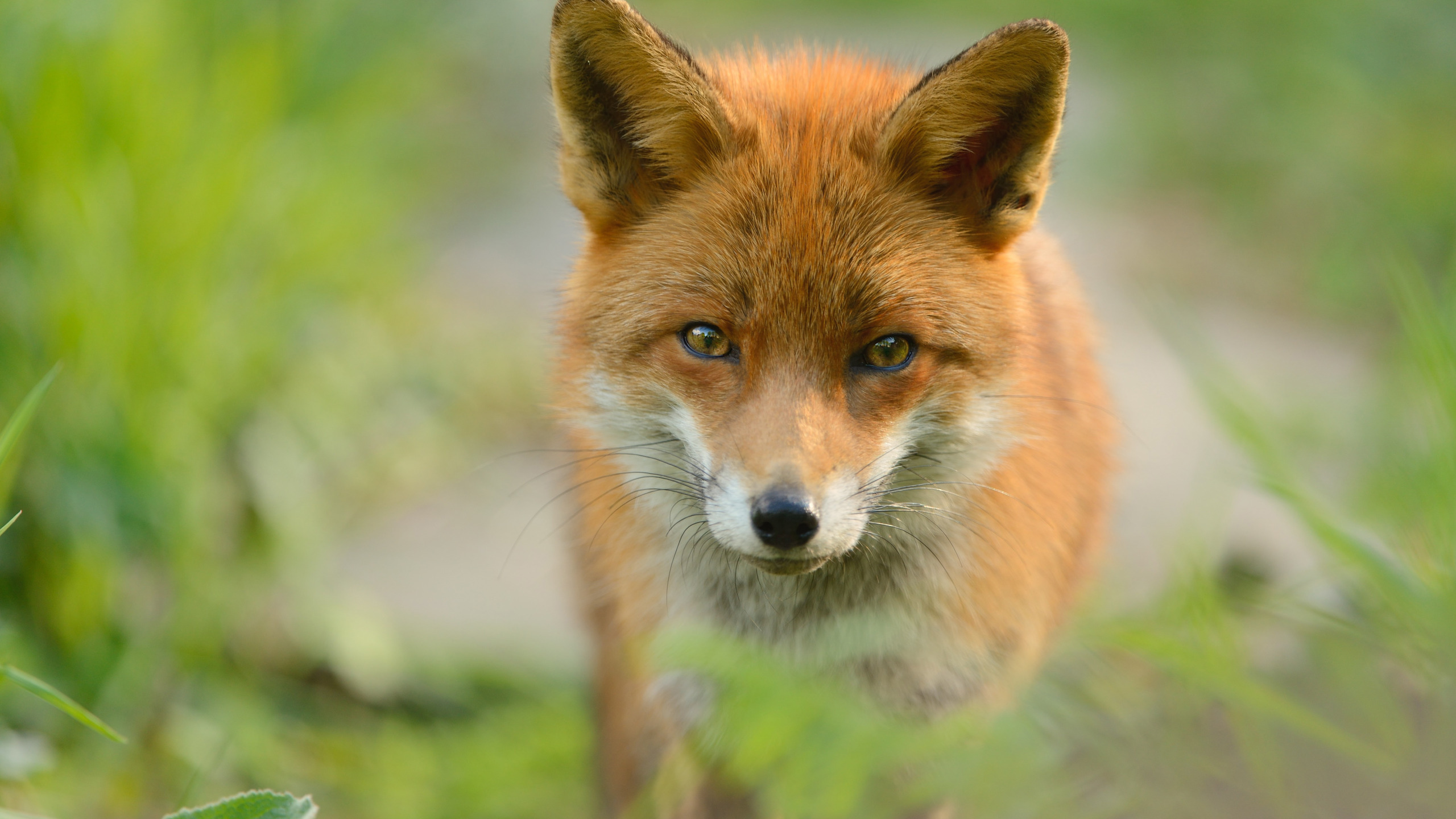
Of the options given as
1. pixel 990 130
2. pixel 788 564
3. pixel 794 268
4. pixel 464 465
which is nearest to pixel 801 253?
pixel 794 268

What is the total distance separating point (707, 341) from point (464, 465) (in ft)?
9.84

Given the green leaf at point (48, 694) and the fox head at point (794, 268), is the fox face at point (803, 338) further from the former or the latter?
the green leaf at point (48, 694)

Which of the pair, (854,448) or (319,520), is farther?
(319,520)

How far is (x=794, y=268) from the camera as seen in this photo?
2303 millimetres

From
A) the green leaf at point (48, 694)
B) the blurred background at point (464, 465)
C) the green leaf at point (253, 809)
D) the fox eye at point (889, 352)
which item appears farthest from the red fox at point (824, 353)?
the green leaf at point (48, 694)

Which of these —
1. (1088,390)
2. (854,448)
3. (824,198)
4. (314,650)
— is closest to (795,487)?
(854,448)

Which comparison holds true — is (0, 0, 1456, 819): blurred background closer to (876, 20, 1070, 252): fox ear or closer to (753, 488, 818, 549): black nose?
(753, 488, 818, 549): black nose

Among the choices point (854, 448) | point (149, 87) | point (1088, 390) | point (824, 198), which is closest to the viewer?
point (854, 448)

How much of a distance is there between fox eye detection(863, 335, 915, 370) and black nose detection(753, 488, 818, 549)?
435 millimetres

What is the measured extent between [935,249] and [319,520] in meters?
2.72

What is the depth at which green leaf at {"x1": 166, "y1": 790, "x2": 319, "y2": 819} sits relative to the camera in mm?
1856

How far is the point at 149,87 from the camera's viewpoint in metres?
3.85

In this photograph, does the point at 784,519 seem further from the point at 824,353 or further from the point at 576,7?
the point at 576,7

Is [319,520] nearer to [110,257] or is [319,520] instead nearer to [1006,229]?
[110,257]
